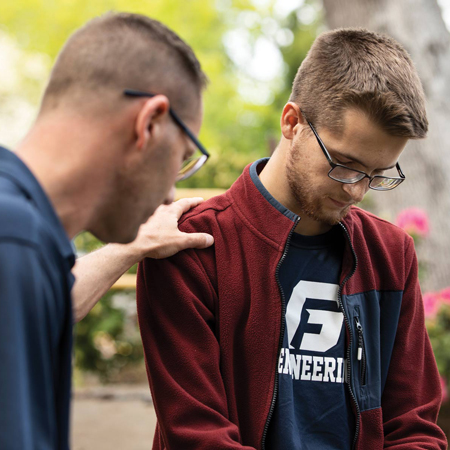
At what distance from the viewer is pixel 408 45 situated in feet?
21.9

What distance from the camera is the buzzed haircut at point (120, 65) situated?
4.62ft

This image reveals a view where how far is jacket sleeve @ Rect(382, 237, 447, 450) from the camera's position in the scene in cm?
209

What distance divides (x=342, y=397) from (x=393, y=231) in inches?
26.0

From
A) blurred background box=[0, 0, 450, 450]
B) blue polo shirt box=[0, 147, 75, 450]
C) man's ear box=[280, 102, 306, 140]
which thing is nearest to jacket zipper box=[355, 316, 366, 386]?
man's ear box=[280, 102, 306, 140]

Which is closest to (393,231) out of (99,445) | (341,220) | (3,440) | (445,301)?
(341,220)

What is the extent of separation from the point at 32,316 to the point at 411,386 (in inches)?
59.2

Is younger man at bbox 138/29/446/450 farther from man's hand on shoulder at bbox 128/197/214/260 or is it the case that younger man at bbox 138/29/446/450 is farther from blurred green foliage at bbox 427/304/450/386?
blurred green foliage at bbox 427/304/450/386

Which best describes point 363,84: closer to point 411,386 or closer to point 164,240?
point 164,240

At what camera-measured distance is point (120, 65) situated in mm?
1438

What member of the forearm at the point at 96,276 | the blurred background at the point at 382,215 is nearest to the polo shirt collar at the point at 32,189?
the forearm at the point at 96,276

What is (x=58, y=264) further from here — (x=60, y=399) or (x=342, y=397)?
(x=342, y=397)

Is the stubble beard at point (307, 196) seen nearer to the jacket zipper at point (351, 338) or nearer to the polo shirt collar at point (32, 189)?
the jacket zipper at point (351, 338)

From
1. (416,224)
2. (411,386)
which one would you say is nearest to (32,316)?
(411,386)

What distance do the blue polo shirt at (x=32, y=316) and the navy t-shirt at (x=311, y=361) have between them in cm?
87
